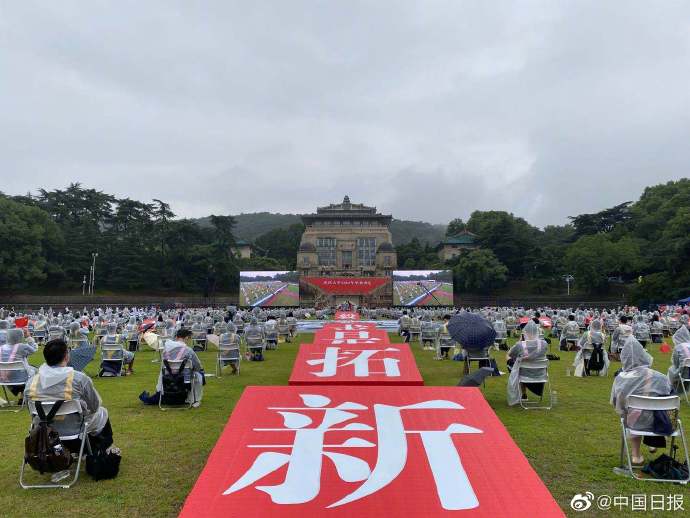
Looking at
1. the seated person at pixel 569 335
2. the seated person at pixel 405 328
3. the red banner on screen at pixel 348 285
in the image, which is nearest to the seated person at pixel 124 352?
the seated person at pixel 405 328

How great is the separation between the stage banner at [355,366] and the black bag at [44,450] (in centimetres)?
285

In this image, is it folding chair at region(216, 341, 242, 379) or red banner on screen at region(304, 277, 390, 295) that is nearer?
folding chair at region(216, 341, 242, 379)

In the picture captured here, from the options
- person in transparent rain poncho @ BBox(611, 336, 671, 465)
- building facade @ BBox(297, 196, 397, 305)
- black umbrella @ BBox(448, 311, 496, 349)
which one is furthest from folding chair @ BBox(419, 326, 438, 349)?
building facade @ BBox(297, 196, 397, 305)

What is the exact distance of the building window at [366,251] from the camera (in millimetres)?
65062

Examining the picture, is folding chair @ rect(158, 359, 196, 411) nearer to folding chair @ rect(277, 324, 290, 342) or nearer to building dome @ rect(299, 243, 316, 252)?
folding chair @ rect(277, 324, 290, 342)

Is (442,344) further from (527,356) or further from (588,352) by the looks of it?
(527,356)

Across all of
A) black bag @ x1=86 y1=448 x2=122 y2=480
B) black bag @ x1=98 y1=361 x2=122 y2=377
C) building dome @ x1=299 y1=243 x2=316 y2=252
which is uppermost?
building dome @ x1=299 y1=243 x2=316 y2=252

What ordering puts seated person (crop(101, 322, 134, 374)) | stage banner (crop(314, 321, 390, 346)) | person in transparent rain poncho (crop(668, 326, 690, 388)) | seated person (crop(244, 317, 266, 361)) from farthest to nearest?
seated person (crop(244, 317, 266, 361)), seated person (crop(101, 322, 134, 374)), stage banner (crop(314, 321, 390, 346)), person in transparent rain poncho (crop(668, 326, 690, 388))

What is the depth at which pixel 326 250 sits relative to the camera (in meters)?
65.4

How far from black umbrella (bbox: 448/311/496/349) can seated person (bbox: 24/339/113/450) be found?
19.5 feet

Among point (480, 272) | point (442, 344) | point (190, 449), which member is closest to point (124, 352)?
point (190, 449)

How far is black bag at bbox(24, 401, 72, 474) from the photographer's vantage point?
3.96m

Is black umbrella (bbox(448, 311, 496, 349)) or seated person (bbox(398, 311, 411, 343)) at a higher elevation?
black umbrella (bbox(448, 311, 496, 349))

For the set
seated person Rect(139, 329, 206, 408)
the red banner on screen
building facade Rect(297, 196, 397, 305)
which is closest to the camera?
seated person Rect(139, 329, 206, 408)
